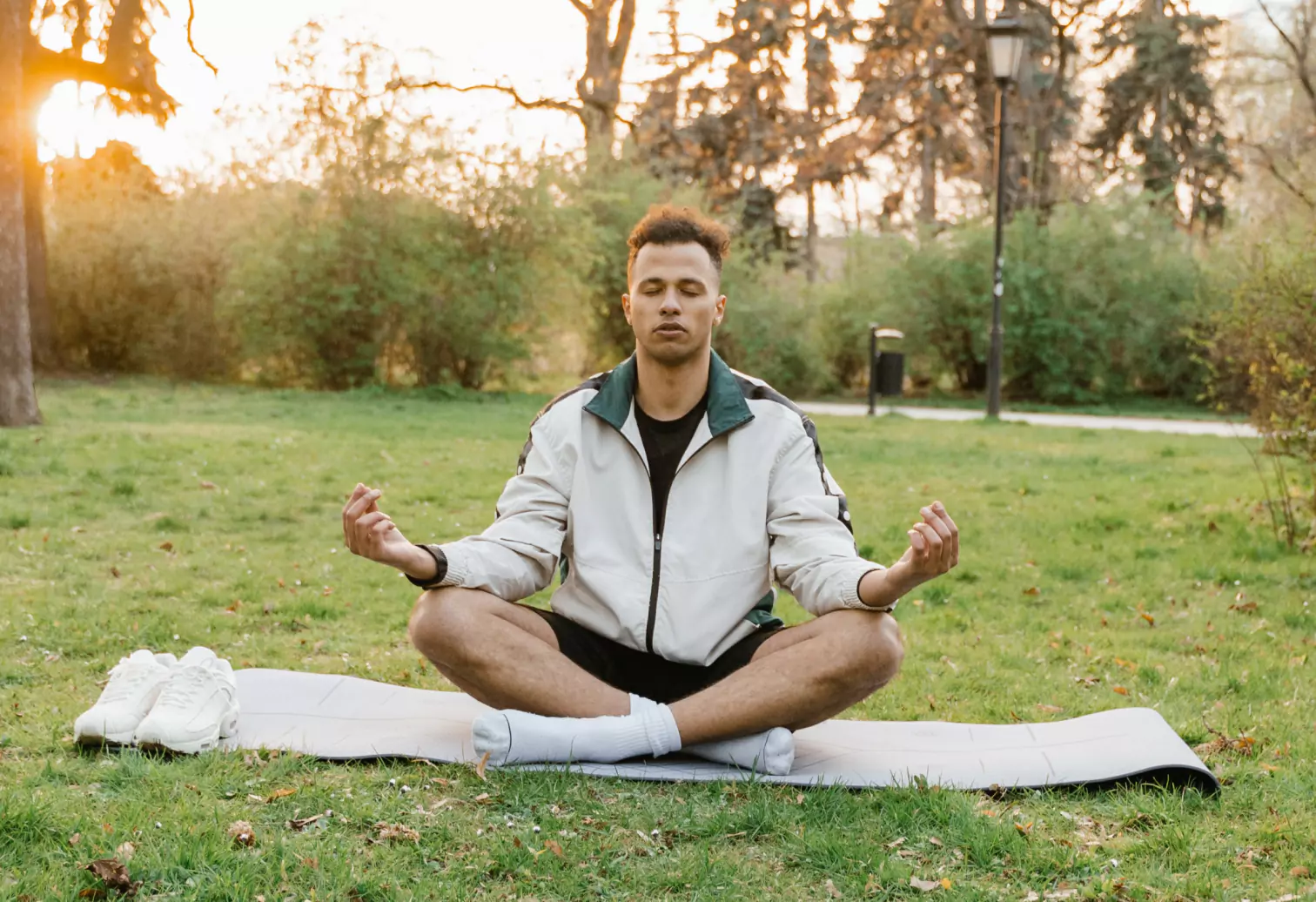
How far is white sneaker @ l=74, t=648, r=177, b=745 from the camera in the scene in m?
3.83

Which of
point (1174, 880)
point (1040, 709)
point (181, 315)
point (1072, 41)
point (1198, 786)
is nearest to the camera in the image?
point (1174, 880)

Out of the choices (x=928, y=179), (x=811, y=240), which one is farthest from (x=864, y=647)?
(x=811, y=240)

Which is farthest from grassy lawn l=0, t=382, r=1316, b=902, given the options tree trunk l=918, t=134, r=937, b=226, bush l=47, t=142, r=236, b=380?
tree trunk l=918, t=134, r=937, b=226

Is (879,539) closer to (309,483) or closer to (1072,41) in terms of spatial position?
(309,483)

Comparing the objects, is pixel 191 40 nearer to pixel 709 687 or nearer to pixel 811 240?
pixel 709 687

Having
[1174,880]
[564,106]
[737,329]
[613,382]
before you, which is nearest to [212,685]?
[613,382]

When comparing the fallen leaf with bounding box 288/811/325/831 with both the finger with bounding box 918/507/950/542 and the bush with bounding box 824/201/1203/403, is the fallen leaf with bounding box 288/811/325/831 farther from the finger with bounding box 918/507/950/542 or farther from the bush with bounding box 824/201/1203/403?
the bush with bounding box 824/201/1203/403

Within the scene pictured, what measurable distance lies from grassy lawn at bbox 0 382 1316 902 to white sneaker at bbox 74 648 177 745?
73 mm

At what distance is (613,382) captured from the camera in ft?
13.4

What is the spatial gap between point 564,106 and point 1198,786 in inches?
864

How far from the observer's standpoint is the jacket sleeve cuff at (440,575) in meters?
3.77

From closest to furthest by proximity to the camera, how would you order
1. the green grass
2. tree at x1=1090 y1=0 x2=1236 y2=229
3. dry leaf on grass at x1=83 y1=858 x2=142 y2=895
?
dry leaf on grass at x1=83 y1=858 x2=142 y2=895
the green grass
tree at x1=1090 y1=0 x2=1236 y2=229

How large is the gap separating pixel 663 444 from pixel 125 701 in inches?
73.7

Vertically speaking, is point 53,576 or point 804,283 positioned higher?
point 804,283
